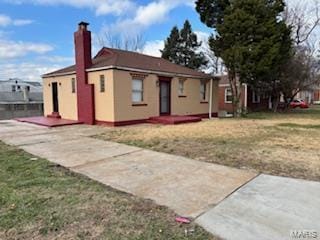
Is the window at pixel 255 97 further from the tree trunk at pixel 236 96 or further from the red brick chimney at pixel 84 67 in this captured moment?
the red brick chimney at pixel 84 67

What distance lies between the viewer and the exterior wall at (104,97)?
12.2 m

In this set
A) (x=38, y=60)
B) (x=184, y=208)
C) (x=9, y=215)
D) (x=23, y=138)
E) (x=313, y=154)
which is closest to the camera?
(x=9, y=215)

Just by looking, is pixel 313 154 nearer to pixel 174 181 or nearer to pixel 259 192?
pixel 259 192

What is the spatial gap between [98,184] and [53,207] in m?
0.96

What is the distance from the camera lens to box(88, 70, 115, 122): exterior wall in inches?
479

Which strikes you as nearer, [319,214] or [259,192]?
[319,214]

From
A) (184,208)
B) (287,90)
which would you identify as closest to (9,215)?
(184,208)

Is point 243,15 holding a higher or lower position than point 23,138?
higher

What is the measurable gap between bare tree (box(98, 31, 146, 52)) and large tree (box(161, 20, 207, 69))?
338 cm

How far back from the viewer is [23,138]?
29.5 feet

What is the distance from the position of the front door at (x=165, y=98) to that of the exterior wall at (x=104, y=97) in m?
3.52

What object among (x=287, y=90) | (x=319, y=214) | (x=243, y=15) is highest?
(x=243, y=15)

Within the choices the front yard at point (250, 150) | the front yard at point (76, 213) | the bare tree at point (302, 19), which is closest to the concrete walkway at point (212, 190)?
the front yard at point (76, 213)

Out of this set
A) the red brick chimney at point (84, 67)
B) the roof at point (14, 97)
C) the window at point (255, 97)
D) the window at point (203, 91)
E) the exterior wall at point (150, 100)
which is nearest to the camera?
the exterior wall at point (150, 100)
